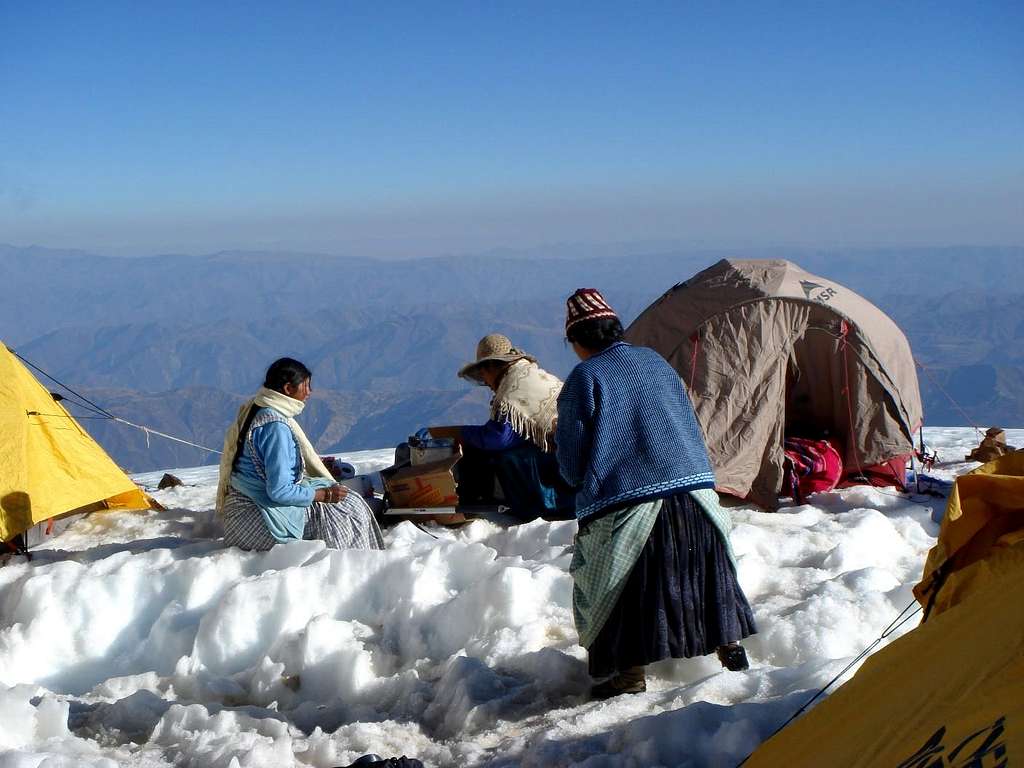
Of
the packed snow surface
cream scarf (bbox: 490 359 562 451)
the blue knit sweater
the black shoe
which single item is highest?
the blue knit sweater

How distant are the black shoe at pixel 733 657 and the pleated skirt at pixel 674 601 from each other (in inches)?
1.8

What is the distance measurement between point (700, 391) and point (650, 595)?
180 inches

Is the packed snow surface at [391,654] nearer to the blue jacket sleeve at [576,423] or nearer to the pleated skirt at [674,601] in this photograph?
the pleated skirt at [674,601]

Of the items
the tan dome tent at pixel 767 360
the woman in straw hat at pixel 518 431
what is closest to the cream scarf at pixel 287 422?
the woman in straw hat at pixel 518 431

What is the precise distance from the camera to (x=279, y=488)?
6.01m

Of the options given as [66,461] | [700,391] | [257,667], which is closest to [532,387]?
[700,391]

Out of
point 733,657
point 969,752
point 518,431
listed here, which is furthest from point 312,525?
point 969,752

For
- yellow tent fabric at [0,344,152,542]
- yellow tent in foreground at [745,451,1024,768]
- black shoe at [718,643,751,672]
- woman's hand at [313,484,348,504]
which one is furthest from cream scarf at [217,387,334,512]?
yellow tent in foreground at [745,451,1024,768]

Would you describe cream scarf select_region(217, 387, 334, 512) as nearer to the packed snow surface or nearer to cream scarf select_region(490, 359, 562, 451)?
the packed snow surface

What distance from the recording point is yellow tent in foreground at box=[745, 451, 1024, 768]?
6.91 feet

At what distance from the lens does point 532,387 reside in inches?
285

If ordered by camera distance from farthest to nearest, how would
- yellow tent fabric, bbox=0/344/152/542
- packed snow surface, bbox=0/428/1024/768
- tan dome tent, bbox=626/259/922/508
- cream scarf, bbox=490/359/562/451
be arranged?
tan dome tent, bbox=626/259/922/508, cream scarf, bbox=490/359/562/451, yellow tent fabric, bbox=0/344/152/542, packed snow surface, bbox=0/428/1024/768

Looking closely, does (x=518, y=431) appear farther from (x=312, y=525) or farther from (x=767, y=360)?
(x=767, y=360)

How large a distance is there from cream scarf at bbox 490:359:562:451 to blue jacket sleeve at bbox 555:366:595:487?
119 inches
